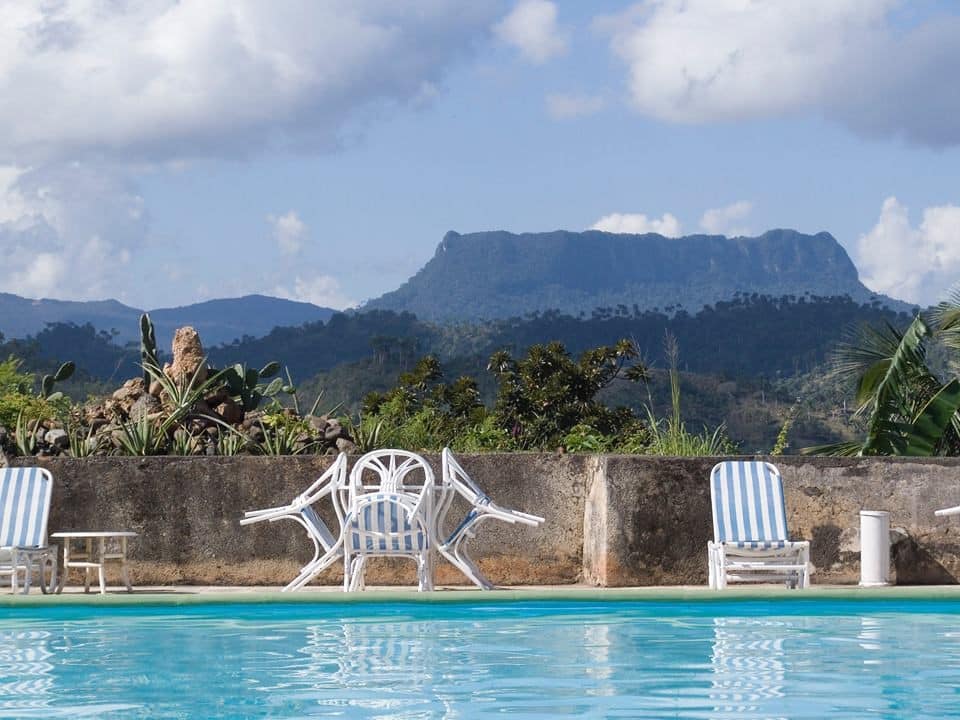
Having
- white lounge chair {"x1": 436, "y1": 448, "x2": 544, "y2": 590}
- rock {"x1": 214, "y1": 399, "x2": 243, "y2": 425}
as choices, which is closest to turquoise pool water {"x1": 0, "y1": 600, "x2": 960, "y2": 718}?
white lounge chair {"x1": 436, "y1": 448, "x2": 544, "y2": 590}

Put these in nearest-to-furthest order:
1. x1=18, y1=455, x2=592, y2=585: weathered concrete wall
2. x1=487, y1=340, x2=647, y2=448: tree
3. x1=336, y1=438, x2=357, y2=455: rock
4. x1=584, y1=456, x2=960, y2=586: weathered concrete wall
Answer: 1. x1=584, y1=456, x2=960, y2=586: weathered concrete wall
2. x1=18, y1=455, x2=592, y2=585: weathered concrete wall
3. x1=336, y1=438, x2=357, y2=455: rock
4. x1=487, y1=340, x2=647, y2=448: tree

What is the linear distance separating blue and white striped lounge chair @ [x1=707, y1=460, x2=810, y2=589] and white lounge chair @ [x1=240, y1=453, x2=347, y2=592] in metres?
2.30

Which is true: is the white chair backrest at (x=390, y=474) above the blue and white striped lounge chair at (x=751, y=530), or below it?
above

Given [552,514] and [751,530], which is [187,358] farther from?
[751,530]

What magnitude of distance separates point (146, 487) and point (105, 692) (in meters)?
3.75

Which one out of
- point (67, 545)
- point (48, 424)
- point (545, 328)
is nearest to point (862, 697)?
point (67, 545)

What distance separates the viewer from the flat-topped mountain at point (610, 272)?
160m

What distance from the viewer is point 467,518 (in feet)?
28.5

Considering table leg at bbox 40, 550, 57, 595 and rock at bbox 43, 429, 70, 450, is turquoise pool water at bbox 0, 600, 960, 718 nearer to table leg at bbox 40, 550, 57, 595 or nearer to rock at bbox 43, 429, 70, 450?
table leg at bbox 40, 550, 57, 595

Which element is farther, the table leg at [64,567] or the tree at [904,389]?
the tree at [904,389]

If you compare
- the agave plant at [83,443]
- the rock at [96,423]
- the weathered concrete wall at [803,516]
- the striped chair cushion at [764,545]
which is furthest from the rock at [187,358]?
the striped chair cushion at [764,545]

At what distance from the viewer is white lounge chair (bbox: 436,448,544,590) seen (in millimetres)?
8469

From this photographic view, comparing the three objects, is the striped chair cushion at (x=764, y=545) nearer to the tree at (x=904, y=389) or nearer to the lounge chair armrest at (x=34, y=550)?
the lounge chair armrest at (x=34, y=550)

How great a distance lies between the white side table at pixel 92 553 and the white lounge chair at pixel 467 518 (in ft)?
6.30
